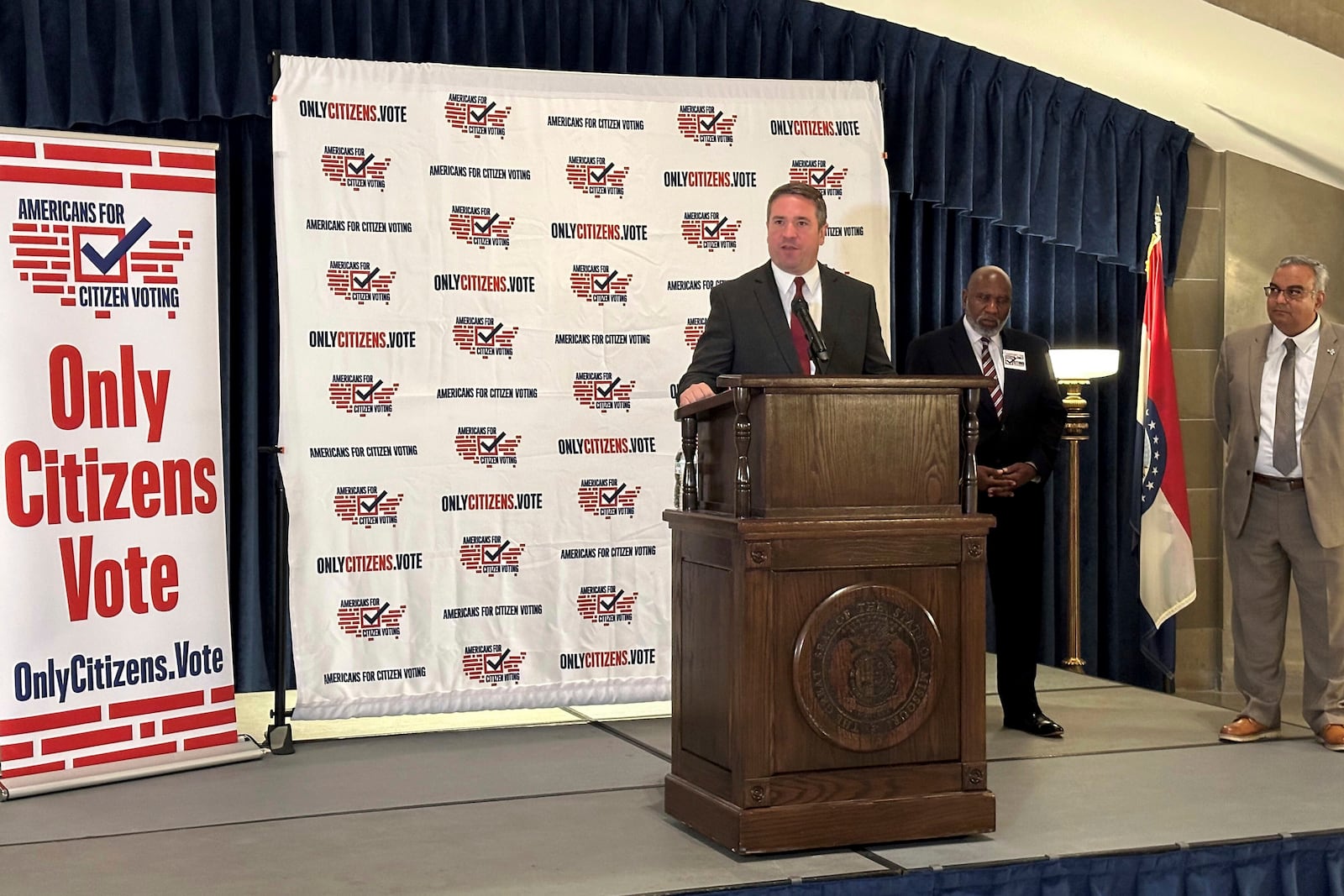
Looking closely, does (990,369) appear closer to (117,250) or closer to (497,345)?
(497,345)

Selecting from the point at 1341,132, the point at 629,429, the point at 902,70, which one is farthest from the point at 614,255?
the point at 1341,132

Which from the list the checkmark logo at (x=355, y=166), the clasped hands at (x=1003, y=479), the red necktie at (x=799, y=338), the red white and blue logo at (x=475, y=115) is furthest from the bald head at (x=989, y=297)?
the checkmark logo at (x=355, y=166)

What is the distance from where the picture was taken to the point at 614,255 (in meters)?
5.09

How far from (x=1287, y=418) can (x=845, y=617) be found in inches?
85.9

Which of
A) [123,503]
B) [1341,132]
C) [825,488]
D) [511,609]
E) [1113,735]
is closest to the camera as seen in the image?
[825,488]

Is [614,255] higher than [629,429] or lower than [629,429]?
higher

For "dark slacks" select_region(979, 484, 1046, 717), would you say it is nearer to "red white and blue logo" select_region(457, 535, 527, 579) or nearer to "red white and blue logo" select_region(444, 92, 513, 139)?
"red white and blue logo" select_region(457, 535, 527, 579)

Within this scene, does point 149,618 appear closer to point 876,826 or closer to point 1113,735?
point 876,826

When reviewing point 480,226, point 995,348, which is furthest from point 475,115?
point 995,348

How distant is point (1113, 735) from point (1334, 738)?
0.68 meters

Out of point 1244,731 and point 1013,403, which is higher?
point 1013,403

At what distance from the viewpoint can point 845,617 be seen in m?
3.07

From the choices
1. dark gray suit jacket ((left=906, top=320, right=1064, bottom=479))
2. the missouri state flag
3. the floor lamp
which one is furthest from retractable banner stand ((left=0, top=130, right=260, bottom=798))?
the floor lamp

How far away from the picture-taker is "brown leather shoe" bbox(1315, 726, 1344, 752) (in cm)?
434
